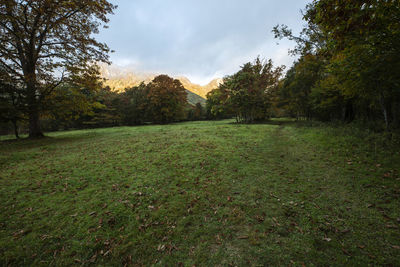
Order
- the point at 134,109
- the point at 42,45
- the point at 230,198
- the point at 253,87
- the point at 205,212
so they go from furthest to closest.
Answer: the point at 134,109 → the point at 253,87 → the point at 42,45 → the point at 230,198 → the point at 205,212

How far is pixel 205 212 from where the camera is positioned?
415 cm

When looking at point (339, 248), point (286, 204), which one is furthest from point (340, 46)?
point (339, 248)

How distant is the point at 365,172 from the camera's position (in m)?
5.94

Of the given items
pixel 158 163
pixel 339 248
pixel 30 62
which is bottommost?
pixel 339 248

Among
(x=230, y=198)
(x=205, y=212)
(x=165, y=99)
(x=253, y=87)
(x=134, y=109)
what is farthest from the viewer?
(x=134, y=109)

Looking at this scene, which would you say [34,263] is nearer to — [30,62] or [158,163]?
[158,163]

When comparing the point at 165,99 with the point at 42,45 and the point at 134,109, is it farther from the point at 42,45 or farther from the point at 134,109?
the point at 42,45

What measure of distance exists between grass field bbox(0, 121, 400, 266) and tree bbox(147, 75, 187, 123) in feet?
112

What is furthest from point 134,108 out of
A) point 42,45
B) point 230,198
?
point 230,198

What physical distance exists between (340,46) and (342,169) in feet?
18.8

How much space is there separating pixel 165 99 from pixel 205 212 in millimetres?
39208

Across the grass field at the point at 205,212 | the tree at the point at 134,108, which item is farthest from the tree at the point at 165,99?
the grass field at the point at 205,212

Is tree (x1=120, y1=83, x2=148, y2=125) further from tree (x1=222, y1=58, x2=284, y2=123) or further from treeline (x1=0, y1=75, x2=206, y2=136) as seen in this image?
tree (x1=222, y1=58, x2=284, y2=123)

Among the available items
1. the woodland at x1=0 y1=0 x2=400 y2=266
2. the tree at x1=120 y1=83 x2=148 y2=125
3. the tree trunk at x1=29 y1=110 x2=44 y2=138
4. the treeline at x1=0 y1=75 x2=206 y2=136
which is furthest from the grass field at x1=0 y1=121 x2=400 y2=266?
the tree at x1=120 y1=83 x2=148 y2=125
